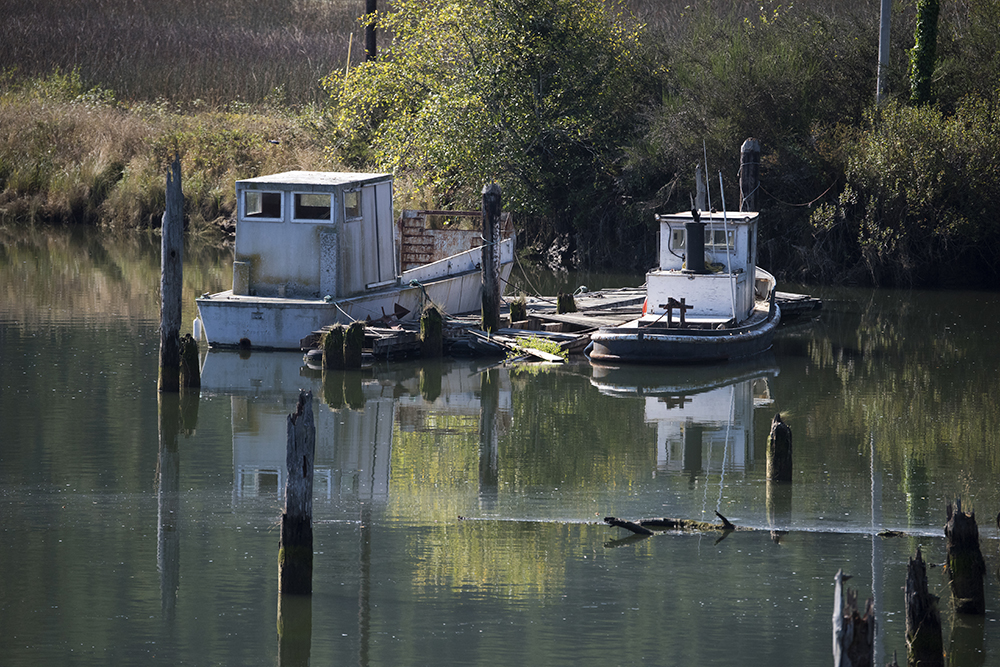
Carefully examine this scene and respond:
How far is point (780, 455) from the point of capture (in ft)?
40.2

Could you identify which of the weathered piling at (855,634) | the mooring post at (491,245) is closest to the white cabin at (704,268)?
the mooring post at (491,245)

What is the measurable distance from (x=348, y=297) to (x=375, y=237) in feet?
4.31

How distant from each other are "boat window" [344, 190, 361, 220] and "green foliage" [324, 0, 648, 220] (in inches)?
359

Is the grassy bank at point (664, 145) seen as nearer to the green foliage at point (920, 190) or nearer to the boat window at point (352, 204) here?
the green foliage at point (920, 190)

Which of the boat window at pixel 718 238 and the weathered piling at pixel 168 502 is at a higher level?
the boat window at pixel 718 238

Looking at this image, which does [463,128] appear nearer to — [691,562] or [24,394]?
[24,394]

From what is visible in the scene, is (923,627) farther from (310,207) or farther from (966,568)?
(310,207)

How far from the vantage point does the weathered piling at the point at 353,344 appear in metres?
17.8

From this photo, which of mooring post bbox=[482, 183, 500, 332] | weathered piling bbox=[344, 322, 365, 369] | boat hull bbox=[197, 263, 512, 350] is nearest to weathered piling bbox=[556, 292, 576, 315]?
mooring post bbox=[482, 183, 500, 332]

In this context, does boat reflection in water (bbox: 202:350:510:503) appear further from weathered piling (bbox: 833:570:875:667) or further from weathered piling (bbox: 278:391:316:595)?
weathered piling (bbox: 833:570:875:667)

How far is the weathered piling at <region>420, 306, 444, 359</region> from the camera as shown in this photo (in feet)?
62.4

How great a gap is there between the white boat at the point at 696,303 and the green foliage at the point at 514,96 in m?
9.76

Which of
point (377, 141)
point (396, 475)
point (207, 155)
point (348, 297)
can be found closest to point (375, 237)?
point (348, 297)

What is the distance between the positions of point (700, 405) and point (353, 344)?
478cm
